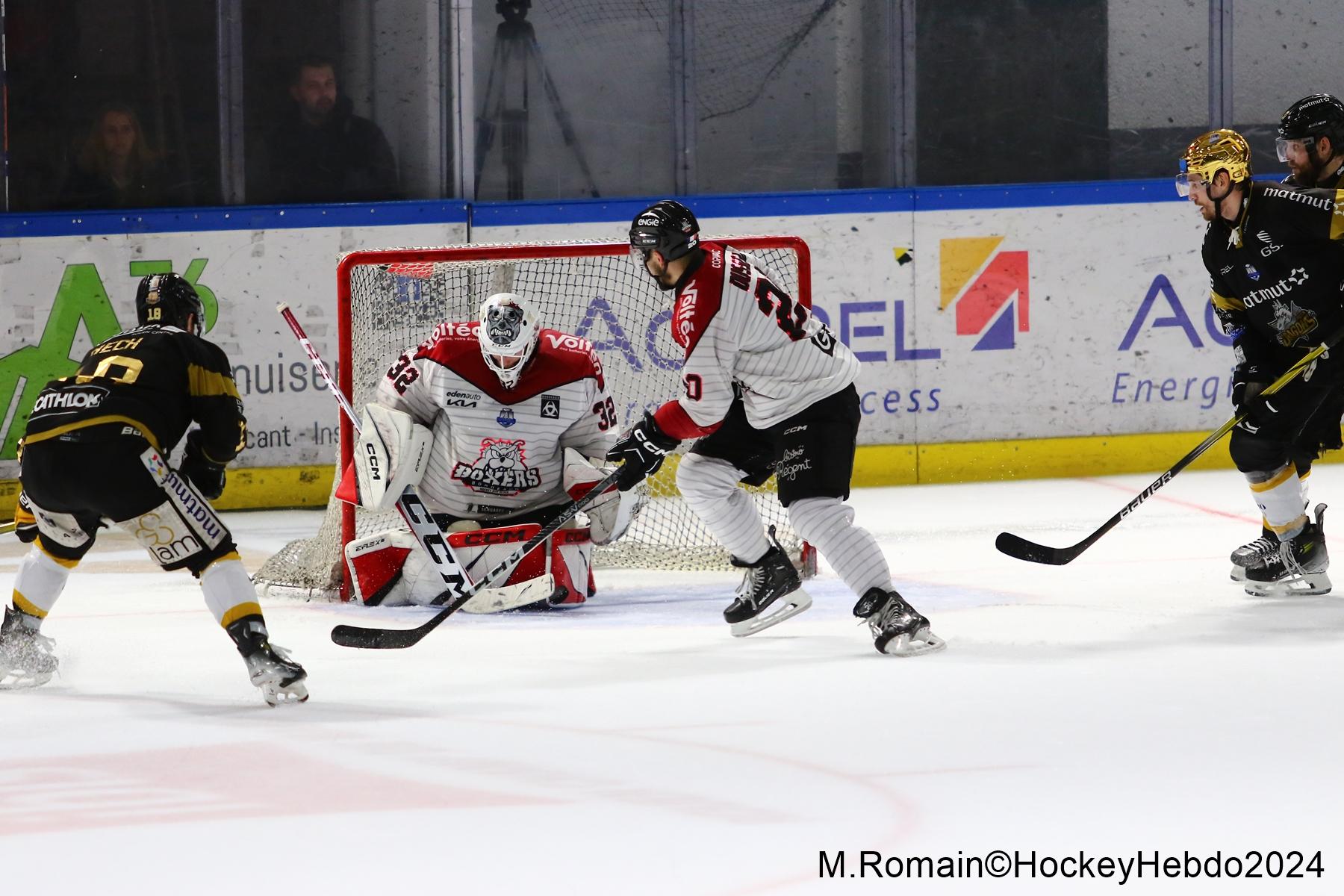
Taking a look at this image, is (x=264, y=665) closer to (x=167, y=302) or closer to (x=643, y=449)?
(x=167, y=302)

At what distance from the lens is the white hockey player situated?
3541 millimetres

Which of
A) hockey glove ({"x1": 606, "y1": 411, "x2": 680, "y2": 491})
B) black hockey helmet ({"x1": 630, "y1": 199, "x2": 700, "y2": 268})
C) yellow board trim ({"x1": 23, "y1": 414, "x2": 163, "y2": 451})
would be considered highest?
black hockey helmet ({"x1": 630, "y1": 199, "x2": 700, "y2": 268})

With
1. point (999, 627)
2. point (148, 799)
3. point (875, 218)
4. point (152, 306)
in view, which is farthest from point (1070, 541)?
point (148, 799)

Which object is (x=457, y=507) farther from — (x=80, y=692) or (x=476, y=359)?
(x=80, y=692)

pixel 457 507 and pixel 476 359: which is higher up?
pixel 476 359

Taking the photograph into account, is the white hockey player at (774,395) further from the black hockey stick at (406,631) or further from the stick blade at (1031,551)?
the stick blade at (1031,551)

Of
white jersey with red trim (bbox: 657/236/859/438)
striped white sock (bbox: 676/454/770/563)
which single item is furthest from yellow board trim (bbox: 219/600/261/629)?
striped white sock (bbox: 676/454/770/563)

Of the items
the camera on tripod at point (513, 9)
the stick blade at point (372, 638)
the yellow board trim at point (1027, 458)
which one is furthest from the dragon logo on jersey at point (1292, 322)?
the camera on tripod at point (513, 9)

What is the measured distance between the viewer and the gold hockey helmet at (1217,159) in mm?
4051

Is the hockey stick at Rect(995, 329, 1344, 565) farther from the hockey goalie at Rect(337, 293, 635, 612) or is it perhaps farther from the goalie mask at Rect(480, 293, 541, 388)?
the goalie mask at Rect(480, 293, 541, 388)

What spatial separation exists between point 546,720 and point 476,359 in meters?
1.55

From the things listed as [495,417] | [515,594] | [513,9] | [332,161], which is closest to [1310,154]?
[495,417]

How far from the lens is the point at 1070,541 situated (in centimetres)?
514

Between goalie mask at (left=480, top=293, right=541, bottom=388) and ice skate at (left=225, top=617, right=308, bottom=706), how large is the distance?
4.21 feet
